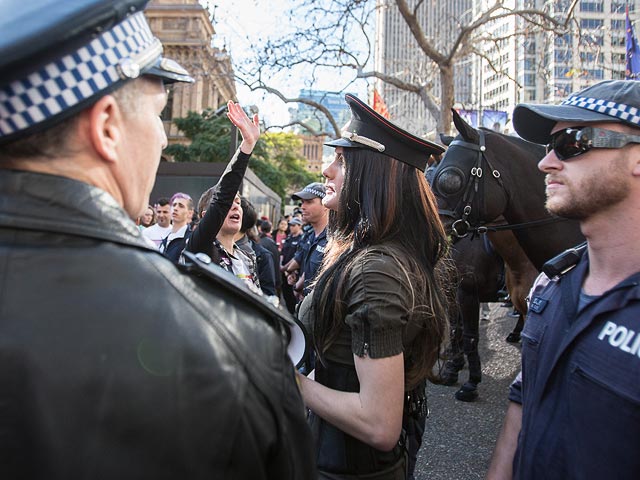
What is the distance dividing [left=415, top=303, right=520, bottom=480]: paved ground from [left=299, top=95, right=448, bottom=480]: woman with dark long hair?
213 cm

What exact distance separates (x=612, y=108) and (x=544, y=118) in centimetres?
33

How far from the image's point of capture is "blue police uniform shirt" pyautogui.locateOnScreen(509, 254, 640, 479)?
4.38 feet

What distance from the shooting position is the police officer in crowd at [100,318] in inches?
29.5

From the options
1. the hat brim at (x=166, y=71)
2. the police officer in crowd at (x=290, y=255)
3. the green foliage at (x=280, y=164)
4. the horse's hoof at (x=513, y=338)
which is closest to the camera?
the hat brim at (x=166, y=71)

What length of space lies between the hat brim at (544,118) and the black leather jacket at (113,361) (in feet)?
4.53

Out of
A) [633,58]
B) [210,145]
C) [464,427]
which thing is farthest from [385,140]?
[210,145]

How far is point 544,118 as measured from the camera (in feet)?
6.47

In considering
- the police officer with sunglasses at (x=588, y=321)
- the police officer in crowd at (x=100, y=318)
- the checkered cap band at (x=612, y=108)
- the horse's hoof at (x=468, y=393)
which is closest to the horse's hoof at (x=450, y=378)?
the horse's hoof at (x=468, y=393)

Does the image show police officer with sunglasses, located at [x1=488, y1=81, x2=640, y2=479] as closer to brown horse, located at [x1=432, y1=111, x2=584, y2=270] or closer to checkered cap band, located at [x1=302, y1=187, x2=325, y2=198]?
brown horse, located at [x1=432, y1=111, x2=584, y2=270]

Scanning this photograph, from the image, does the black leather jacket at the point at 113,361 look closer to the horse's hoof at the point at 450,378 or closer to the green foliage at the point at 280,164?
the horse's hoof at the point at 450,378

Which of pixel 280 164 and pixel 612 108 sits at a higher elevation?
pixel 280 164

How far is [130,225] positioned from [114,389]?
280 millimetres

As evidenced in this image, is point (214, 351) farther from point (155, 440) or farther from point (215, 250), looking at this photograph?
point (215, 250)

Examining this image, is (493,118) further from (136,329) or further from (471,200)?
(136,329)
